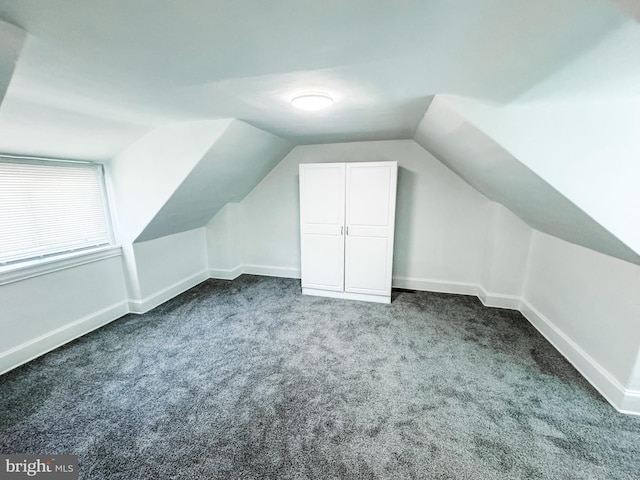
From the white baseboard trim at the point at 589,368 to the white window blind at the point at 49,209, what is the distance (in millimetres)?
4638

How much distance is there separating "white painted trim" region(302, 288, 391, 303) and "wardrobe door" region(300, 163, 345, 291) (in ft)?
0.21

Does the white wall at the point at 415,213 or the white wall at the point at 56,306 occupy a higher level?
the white wall at the point at 415,213

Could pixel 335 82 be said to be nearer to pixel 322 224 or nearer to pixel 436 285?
pixel 322 224

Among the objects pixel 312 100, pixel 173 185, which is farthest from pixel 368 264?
pixel 173 185

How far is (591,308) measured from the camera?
2.09 metres

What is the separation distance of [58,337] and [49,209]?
119 centimetres

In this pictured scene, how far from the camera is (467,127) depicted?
71.2 inches

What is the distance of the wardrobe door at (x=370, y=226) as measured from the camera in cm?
306

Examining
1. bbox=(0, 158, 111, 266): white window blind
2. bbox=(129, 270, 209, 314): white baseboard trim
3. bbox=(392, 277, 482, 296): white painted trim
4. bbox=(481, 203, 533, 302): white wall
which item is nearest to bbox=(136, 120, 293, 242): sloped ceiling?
bbox=(0, 158, 111, 266): white window blind

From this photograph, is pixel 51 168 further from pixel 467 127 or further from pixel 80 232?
pixel 467 127

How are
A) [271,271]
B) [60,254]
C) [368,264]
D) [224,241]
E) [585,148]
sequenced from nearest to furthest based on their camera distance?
[585,148] → [60,254] → [368,264] → [224,241] → [271,271]

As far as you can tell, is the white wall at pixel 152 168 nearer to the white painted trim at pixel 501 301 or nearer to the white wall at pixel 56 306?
the white wall at pixel 56 306

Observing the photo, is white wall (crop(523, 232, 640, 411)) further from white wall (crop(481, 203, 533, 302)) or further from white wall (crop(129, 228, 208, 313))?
white wall (crop(129, 228, 208, 313))

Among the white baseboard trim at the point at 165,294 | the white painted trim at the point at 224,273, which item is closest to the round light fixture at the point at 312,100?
the white baseboard trim at the point at 165,294
